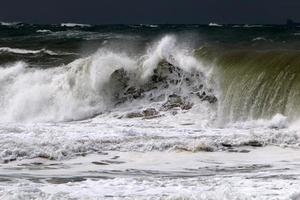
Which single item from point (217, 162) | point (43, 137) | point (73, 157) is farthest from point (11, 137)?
point (217, 162)

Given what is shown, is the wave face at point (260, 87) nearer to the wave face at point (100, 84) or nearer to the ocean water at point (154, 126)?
the ocean water at point (154, 126)

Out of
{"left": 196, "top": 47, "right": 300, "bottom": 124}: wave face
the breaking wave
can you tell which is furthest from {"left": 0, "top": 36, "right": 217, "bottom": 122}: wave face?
{"left": 196, "top": 47, "right": 300, "bottom": 124}: wave face

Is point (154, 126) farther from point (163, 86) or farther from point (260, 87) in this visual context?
point (163, 86)

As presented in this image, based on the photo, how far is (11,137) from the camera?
9.80 meters

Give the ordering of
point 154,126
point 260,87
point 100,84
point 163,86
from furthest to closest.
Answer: point 100,84 < point 163,86 < point 260,87 < point 154,126

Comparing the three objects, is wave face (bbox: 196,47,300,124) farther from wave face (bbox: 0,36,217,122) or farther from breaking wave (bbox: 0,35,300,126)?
wave face (bbox: 0,36,217,122)

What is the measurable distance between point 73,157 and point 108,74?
6.69 metres

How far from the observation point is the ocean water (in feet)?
22.6

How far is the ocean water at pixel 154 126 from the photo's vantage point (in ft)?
22.6

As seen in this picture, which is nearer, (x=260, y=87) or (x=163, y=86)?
(x=260, y=87)

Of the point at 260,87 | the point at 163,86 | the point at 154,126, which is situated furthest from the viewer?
the point at 163,86

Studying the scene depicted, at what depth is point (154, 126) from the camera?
1187cm

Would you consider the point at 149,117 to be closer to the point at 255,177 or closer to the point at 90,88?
the point at 90,88

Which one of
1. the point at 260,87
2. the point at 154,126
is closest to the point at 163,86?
the point at 260,87
